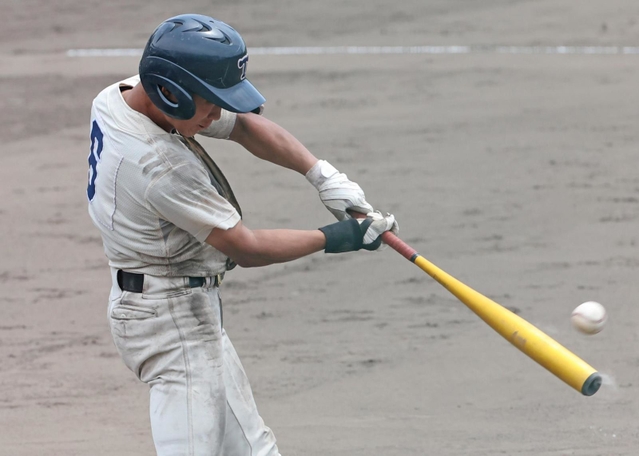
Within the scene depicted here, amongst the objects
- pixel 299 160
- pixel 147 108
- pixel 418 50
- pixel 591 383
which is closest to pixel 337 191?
pixel 299 160

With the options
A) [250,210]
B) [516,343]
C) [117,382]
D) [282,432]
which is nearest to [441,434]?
[282,432]

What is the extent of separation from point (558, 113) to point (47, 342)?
6050 mm

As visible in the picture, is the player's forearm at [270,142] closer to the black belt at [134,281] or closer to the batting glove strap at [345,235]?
the batting glove strap at [345,235]

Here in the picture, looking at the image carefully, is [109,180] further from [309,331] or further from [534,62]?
[534,62]

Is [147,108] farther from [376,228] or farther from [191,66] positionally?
[376,228]

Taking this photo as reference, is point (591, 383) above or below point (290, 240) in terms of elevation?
below

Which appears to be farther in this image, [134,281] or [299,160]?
[299,160]

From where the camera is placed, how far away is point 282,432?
16.1 feet

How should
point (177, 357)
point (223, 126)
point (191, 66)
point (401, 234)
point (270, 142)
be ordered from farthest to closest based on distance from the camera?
point (401, 234)
point (270, 142)
point (223, 126)
point (177, 357)
point (191, 66)

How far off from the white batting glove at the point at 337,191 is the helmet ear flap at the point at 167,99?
88 cm

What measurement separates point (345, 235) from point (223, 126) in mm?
737

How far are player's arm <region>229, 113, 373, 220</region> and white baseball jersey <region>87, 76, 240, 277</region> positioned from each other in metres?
0.65

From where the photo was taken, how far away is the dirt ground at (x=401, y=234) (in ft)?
16.5

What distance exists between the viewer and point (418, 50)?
11844 mm
